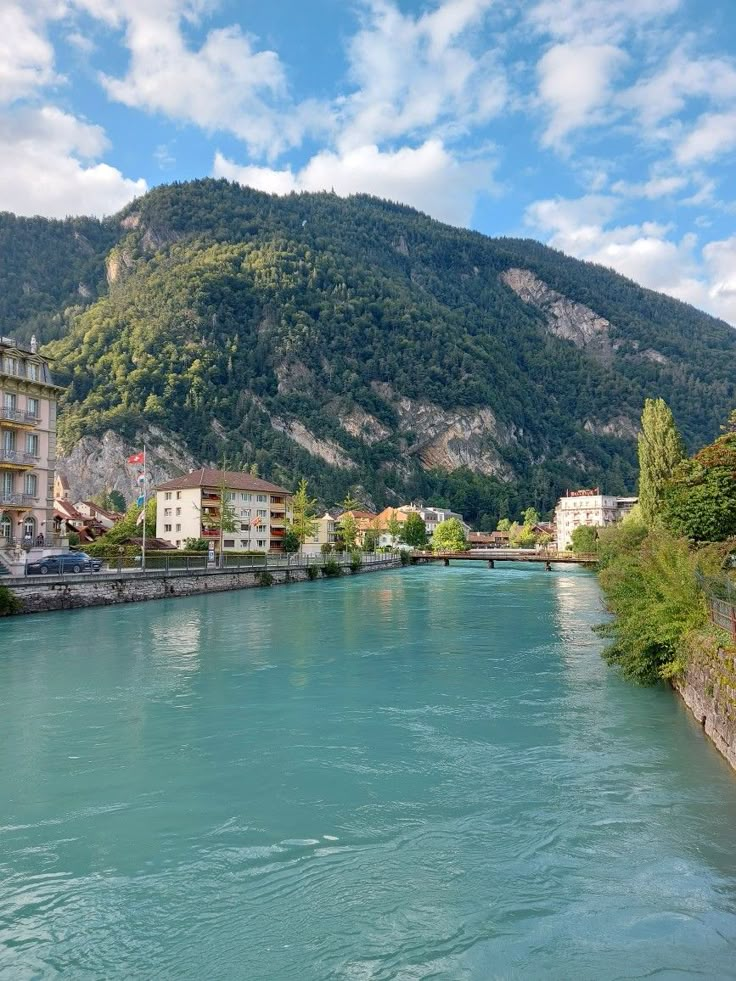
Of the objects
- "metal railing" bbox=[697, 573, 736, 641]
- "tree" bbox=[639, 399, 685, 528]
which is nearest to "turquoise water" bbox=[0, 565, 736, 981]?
"metal railing" bbox=[697, 573, 736, 641]

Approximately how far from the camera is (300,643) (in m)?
29.6

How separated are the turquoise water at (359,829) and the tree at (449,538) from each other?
13173cm

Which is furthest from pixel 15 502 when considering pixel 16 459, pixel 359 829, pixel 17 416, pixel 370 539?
pixel 370 539

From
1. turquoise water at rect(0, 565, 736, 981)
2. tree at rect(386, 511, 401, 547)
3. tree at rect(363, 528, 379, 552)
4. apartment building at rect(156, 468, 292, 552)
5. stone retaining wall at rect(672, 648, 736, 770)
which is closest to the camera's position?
turquoise water at rect(0, 565, 736, 981)

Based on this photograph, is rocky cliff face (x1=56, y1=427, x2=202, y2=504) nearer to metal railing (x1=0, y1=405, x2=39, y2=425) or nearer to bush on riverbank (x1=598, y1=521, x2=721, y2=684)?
metal railing (x1=0, y1=405, x2=39, y2=425)

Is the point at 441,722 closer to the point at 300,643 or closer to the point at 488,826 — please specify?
the point at 488,826

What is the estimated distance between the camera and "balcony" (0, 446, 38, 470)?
48094 millimetres

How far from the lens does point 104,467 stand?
173 metres

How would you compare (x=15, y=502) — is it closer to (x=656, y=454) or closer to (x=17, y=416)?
(x=17, y=416)

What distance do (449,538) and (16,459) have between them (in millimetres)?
113765

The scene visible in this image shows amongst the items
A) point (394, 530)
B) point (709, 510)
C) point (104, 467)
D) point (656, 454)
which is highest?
point (104, 467)

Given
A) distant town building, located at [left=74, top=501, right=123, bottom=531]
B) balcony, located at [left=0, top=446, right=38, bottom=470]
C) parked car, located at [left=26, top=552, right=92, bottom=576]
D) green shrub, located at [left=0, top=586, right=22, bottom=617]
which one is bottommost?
green shrub, located at [left=0, top=586, right=22, bottom=617]

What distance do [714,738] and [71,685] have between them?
653 inches

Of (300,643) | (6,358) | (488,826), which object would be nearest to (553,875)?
(488,826)
